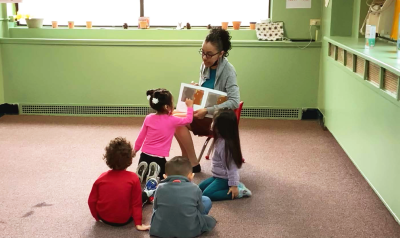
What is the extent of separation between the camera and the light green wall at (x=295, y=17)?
543 cm

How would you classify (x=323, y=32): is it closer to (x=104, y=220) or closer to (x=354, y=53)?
(x=354, y=53)

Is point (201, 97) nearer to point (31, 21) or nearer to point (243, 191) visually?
point (243, 191)

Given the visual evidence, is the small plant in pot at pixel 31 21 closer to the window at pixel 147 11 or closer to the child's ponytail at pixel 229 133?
the window at pixel 147 11

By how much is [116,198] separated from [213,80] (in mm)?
1300

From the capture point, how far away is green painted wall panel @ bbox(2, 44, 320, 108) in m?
5.41

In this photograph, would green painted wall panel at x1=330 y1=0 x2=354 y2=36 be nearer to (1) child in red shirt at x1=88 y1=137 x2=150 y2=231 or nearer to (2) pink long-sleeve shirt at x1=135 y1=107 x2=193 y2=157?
(2) pink long-sleeve shirt at x1=135 y1=107 x2=193 y2=157

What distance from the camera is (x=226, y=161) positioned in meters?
3.14

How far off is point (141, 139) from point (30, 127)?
7.05 feet

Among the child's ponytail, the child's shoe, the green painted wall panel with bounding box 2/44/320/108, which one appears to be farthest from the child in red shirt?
the green painted wall panel with bounding box 2/44/320/108

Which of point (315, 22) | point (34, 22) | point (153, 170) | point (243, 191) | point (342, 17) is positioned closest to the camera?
point (243, 191)

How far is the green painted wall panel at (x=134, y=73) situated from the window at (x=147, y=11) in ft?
1.66

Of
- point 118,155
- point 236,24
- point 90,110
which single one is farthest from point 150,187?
point 236,24

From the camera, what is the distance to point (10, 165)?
3936 millimetres

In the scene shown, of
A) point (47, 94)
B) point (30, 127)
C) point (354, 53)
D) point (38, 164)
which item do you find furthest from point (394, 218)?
point (47, 94)
